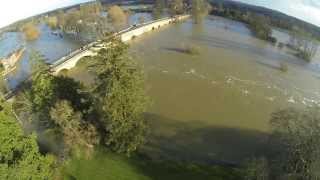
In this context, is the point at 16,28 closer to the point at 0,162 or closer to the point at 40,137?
the point at 40,137

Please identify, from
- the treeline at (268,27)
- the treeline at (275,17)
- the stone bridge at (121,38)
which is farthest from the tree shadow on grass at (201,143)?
the treeline at (275,17)

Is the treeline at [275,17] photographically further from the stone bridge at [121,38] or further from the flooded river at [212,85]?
the stone bridge at [121,38]

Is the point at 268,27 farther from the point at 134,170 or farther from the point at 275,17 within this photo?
the point at 134,170

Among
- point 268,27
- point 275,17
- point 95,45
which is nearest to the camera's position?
point 95,45

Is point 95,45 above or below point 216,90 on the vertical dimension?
above

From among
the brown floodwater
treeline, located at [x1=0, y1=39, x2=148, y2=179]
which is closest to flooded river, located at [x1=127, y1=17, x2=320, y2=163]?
the brown floodwater

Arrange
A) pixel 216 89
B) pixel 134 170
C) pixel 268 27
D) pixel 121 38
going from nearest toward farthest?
pixel 134 170 < pixel 216 89 < pixel 121 38 < pixel 268 27

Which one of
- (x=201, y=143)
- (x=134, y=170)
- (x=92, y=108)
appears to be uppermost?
(x=92, y=108)

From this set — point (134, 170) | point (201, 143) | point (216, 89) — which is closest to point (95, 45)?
point (216, 89)
